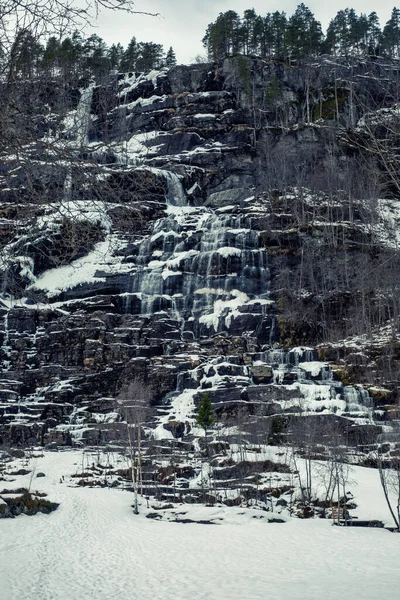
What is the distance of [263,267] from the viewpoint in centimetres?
6962

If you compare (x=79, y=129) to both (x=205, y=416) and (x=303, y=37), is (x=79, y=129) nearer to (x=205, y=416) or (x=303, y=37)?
(x=205, y=416)

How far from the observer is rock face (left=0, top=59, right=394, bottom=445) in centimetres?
5356

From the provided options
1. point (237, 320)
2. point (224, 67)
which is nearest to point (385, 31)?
point (224, 67)

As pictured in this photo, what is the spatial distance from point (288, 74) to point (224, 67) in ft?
39.5

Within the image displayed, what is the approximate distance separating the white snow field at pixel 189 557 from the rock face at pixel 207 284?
13.2 metres

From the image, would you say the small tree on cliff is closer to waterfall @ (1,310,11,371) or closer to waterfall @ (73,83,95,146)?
waterfall @ (1,310,11,371)

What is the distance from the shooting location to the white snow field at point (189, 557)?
12.4m

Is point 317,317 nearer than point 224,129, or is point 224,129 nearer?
point 317,317

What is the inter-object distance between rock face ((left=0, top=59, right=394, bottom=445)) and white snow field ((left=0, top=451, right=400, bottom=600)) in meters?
13.2

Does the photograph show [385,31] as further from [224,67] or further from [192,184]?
Result: [192,184]

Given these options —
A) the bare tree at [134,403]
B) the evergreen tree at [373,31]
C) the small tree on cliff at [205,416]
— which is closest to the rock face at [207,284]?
the bare tree at [134,403]

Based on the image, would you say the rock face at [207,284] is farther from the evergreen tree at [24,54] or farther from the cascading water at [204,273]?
the evergreen tree at [24,54]

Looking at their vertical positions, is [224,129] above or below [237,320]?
above

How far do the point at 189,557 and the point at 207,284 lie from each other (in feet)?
169
